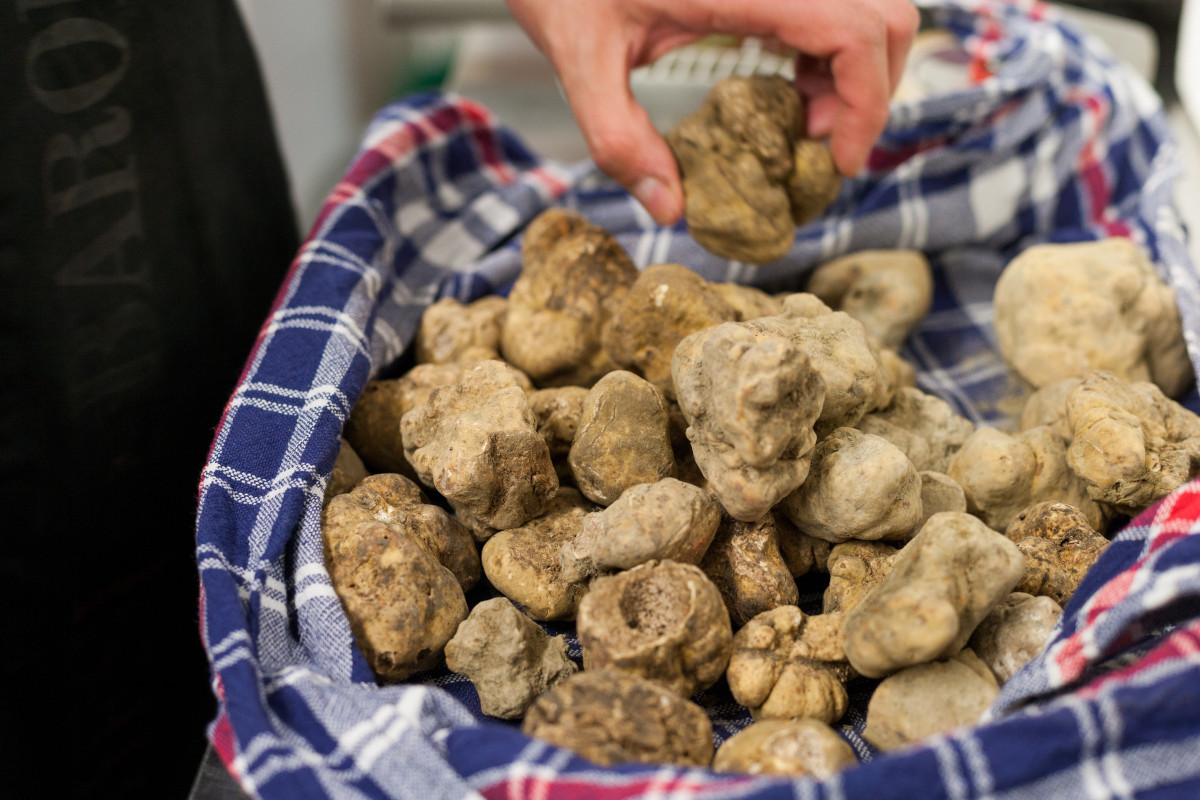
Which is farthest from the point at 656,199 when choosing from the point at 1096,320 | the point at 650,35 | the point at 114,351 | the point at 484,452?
the point at 114,351

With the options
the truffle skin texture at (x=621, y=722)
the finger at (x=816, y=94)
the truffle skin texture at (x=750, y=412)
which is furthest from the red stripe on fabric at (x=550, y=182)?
the truffle skin texture at (x=621, y=722)

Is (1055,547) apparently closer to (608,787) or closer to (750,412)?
(750,412)

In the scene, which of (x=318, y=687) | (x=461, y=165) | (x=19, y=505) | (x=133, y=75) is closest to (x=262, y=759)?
(x=318, y=687)

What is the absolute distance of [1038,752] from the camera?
2.03 ft

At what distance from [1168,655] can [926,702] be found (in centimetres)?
18

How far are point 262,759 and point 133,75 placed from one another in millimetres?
858

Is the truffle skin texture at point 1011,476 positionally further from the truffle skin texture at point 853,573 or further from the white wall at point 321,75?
the white wall at point 321,75

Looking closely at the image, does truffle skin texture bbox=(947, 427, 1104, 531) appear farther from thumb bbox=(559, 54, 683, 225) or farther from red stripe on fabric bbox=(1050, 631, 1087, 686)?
thumb bbox=(559, 54, 683, 225)

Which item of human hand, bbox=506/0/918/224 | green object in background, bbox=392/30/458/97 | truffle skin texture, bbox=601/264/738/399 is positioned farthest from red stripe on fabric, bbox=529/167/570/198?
green object in background, bbox=392/30/458/97

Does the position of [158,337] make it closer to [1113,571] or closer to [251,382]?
[251,382]

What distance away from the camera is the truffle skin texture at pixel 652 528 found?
2.71 ft

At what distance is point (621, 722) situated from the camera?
28.6 inches

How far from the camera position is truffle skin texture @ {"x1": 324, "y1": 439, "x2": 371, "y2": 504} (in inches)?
40.6

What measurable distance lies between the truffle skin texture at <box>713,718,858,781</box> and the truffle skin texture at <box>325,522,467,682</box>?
0.96 ft
